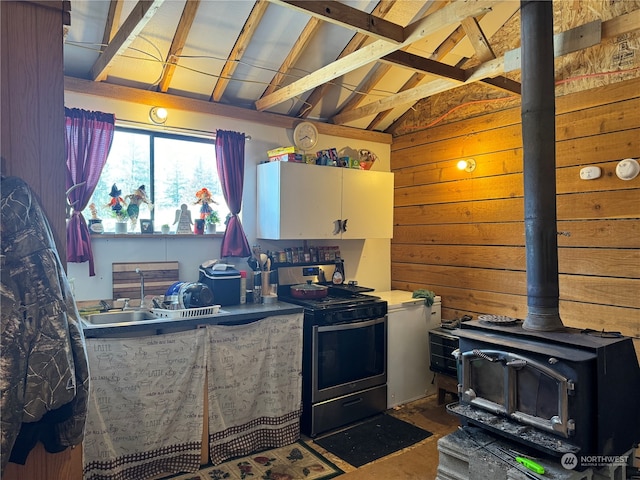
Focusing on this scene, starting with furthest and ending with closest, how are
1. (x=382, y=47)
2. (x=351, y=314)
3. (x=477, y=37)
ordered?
(x=351, y=314), (x=477, y=37), (x=382, y=47)

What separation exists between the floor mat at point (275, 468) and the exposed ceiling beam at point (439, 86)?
272cm

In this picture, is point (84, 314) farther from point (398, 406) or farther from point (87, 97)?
point (398, 406)

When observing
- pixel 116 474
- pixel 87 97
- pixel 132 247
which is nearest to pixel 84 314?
pixel 132 247

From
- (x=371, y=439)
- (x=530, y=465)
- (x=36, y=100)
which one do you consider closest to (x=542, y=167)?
(x=530, y=465)

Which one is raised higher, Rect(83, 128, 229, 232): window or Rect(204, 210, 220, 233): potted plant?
Rect(83, 128, 229, 232): window

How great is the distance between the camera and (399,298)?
13.1 feet

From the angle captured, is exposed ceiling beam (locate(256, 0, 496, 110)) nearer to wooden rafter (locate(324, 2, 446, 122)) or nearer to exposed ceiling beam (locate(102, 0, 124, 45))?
wooden rafter (locate(324, 2, 446, 122))

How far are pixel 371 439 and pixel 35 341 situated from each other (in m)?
2.51

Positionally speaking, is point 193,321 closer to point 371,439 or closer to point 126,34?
point 371,439

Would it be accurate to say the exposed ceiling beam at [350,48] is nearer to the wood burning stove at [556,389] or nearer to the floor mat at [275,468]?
the wood burning stove at [556,389]

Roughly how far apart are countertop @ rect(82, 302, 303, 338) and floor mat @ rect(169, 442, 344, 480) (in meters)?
0.89

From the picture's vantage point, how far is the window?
3.18 metres

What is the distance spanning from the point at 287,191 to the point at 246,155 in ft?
1.73

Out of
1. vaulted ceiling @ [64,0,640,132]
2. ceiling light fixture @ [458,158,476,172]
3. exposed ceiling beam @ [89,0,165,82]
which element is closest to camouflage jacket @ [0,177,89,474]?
exposed ceiling beam @ [89,0,165,82]
